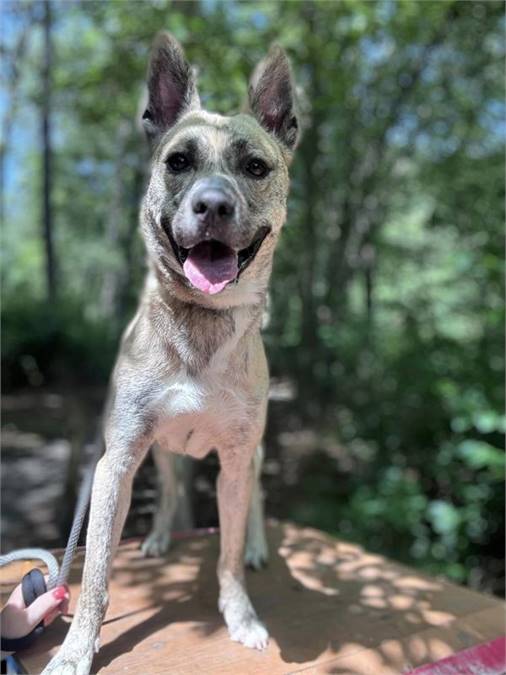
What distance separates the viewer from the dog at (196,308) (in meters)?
2.04

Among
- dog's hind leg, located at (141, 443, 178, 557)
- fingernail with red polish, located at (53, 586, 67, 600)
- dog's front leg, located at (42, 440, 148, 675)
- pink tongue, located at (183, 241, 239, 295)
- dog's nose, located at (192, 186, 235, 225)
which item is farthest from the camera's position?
dog's hind leg, located at (141, 443, 178, 557)

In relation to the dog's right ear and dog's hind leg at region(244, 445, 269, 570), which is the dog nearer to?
the dog's right ear

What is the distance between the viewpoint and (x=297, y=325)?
777 centimetres

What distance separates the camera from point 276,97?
246cm

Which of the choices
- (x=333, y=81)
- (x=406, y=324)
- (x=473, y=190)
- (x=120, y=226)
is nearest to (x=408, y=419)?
(x=406, y=324)

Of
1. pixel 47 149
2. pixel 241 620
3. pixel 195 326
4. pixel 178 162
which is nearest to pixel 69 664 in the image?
pixel 241 620

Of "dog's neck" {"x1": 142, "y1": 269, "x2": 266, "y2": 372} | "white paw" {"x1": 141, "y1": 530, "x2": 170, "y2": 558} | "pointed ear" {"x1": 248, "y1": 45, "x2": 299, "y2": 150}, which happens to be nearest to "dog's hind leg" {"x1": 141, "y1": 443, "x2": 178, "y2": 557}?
"white paw" {"x1": 141, "y1": 530, "x2": 170, "y2": 558}

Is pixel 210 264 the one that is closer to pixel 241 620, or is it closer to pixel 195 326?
pixel 195 326

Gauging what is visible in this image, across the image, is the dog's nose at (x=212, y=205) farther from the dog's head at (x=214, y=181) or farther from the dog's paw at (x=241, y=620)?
the dog's paw at (x=241, y=620)

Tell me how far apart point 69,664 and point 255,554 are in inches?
56.1

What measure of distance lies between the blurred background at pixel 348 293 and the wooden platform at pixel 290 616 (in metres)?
0.54

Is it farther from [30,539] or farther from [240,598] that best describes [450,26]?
[30,539]

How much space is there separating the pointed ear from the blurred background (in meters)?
1.80

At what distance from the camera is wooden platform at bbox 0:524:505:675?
2.30 meters
